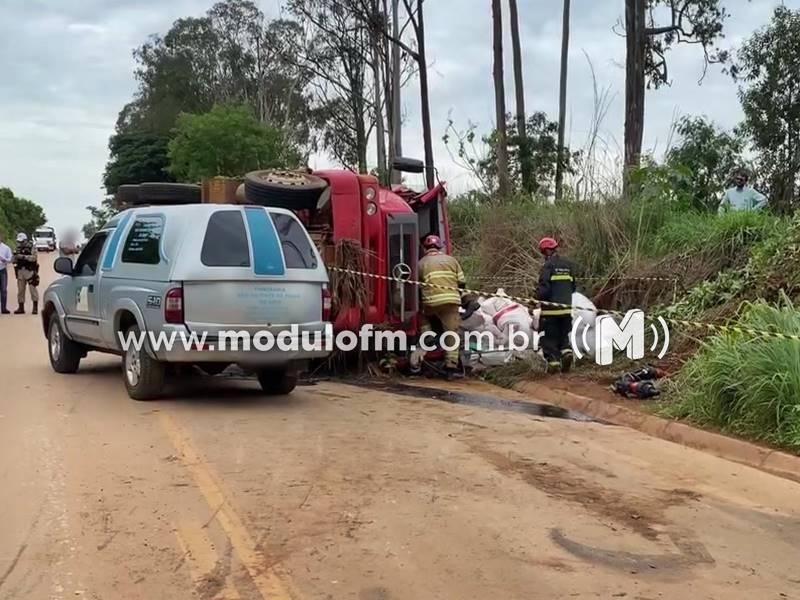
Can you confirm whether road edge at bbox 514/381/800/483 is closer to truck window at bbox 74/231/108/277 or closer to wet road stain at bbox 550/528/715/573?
wet road stain at bbox 550/528/715/573

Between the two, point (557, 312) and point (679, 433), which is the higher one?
point (557, 312)

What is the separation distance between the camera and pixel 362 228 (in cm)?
1159

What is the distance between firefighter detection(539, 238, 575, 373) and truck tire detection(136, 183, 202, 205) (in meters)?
5.40

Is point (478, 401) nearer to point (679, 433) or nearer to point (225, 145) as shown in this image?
point (679, 433)

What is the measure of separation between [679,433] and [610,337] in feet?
10.2

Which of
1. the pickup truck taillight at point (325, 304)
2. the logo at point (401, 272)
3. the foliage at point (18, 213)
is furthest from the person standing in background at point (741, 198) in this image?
the foliage at point (18, 213)

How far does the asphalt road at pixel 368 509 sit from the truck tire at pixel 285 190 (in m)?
3.02

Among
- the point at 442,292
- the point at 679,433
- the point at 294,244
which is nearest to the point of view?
the point at 679,433

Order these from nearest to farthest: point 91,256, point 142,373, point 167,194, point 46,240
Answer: point 142,373 < point 91,256 < point 167,194 < point 46,240

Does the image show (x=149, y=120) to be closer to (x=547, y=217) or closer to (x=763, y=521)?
(x=547, y=217)

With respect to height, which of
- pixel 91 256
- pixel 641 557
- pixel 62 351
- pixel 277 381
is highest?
pixel 91 256

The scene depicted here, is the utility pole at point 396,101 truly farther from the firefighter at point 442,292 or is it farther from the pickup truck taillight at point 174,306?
the pickup truck taillight at point 174,306

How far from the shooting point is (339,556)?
5.04 meters

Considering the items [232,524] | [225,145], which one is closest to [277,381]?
[232,524]
